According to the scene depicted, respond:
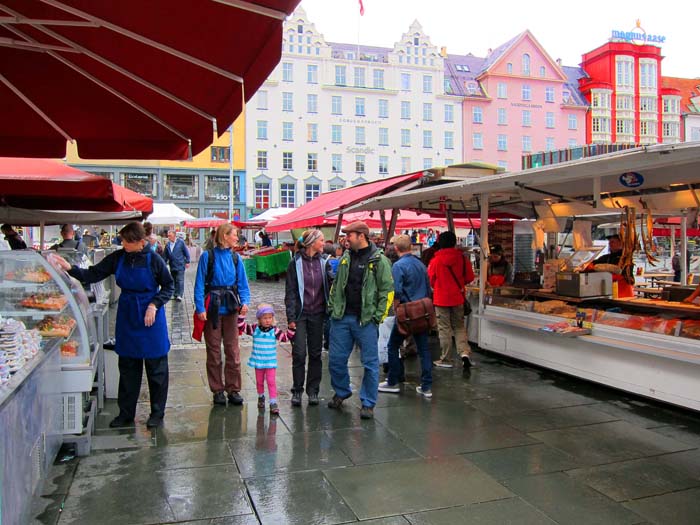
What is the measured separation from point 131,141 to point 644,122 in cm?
6202

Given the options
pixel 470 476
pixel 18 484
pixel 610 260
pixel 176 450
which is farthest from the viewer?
pixel 610 260

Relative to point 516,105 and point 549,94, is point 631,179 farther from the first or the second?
point 549,94

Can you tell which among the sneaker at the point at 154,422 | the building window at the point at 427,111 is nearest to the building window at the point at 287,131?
the building window at the point at 427,111

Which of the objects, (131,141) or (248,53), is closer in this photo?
(248,53)

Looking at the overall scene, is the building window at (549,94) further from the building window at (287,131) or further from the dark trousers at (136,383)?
the dark trousers at (136,383)

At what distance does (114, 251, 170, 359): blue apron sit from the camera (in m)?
4.87

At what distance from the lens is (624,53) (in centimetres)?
5556

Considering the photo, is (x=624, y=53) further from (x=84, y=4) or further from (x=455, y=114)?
(x=84, y=4)

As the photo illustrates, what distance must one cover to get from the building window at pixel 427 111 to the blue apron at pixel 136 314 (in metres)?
51.0

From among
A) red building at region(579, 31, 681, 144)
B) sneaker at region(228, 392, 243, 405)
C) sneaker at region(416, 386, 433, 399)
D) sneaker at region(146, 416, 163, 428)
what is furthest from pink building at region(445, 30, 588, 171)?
sneaker at region(146, 416, 163, 428)

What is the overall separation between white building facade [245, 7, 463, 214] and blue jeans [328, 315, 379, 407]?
44.9 meters

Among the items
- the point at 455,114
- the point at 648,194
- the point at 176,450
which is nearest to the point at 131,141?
the point at 176,450

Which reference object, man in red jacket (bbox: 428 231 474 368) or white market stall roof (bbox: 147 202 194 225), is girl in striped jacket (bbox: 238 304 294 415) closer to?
man in red jacket (bbox: 428 231 474 368)

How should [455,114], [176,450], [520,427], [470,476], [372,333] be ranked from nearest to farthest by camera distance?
[470,476] < [176,450] < [520,427] < [372,333] < [455,114]
